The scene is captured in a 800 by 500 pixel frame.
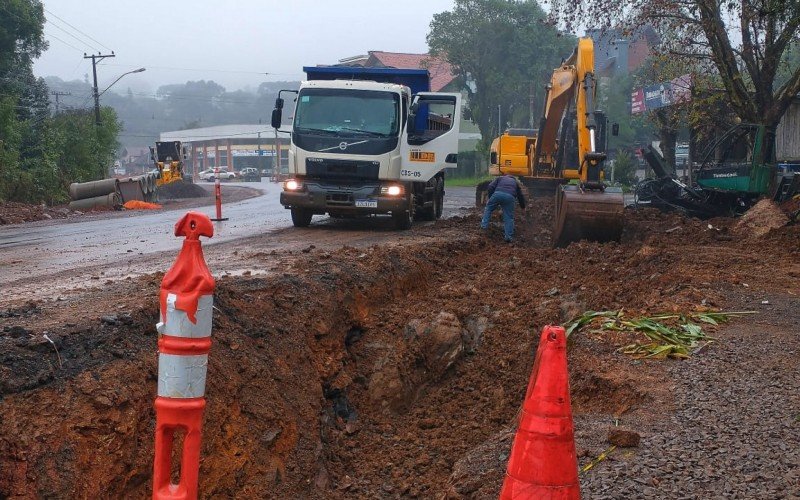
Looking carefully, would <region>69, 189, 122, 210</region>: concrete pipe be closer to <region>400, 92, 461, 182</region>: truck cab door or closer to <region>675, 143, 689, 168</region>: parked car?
<region>400, 92, 461, 182</region>: truck cab door

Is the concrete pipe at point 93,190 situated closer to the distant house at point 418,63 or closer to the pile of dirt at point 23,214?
the pile of dirt at point 23,214

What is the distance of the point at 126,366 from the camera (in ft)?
19.4

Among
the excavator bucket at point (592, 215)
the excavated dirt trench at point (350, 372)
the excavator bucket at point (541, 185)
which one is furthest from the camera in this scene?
the excavator bucket at point (541, 185)

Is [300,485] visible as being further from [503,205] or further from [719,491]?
[503,205]

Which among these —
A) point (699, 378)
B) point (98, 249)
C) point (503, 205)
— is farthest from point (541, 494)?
point (503, 205)

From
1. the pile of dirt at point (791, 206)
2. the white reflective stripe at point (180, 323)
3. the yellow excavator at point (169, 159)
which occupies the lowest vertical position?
the pile of dirt at point (791, 206)

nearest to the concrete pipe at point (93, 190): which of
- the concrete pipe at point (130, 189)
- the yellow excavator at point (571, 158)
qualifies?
the concrete pipe at point (130, 189)

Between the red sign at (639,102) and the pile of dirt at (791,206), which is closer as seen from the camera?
the pile of dirt at (791,206)

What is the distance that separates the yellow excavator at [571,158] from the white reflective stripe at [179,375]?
1080cm

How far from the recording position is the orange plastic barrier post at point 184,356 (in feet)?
12.3

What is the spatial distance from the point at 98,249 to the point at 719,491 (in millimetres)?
10337

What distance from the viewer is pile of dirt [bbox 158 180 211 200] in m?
45.1

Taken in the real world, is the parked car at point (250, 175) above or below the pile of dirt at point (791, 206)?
below

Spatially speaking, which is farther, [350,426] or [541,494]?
[350,426]
